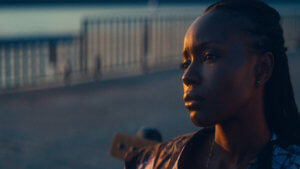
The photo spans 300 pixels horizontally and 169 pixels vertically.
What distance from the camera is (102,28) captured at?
9.59 m

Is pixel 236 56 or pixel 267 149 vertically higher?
pixel 236 56

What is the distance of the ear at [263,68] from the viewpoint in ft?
5.64

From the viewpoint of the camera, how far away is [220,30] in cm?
170

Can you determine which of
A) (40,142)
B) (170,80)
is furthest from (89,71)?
(40,142)

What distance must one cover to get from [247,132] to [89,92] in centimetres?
696

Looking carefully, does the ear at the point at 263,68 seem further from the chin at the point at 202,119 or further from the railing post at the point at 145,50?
the railing post at the point at 145,50

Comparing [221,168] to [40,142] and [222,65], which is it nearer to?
[222,65]

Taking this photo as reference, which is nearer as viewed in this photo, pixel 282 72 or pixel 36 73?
pixel 282 72

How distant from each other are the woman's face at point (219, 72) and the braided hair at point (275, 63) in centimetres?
4

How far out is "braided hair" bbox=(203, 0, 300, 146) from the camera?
1.72m

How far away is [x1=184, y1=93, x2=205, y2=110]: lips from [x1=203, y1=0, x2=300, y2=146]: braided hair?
222mm

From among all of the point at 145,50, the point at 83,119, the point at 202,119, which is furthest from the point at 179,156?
the point at 145,50

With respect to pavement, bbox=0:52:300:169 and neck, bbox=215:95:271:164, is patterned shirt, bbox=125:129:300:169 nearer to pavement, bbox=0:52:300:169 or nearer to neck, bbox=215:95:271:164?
neck, bbox=215:95:271:164

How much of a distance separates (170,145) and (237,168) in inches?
15.4
